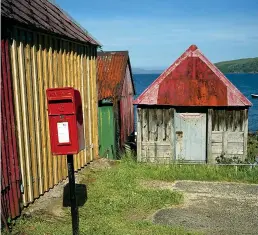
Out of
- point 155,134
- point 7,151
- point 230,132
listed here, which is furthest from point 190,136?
point 7,151

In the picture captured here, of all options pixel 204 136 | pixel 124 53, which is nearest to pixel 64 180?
pixel 204 136

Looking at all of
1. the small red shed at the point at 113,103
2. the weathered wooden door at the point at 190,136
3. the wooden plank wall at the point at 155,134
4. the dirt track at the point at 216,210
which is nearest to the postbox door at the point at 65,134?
the dirt track at the point at 216,210

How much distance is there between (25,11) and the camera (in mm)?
7777

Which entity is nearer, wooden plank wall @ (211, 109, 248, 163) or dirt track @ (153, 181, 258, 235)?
dirt track @ (153, 181, 258, 235)

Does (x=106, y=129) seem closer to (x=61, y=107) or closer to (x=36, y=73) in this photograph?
(x=36, y=73)

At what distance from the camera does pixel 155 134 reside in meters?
12.8

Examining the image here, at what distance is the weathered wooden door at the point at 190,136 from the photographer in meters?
12.7

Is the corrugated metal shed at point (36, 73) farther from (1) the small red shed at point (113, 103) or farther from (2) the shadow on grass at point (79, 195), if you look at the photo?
(1) the small red shed at point (113, 103)

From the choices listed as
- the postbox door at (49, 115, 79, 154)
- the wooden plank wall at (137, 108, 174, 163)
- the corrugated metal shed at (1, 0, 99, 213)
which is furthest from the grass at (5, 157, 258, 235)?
the postbox door at (49, 115, 79, 154)

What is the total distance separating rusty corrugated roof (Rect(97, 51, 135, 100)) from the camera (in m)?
16.6

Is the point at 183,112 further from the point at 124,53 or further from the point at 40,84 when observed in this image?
the point at 124,53

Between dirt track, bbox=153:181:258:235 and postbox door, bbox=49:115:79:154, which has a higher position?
postbox door, bbox=49:115:79:154

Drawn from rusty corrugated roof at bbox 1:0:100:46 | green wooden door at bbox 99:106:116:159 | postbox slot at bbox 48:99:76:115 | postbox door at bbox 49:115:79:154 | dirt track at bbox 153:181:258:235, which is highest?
rusty corrugated roof at bbox 1:0:100:46

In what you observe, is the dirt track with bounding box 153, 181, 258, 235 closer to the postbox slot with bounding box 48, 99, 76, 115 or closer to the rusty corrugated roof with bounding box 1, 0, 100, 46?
the postbox slot with bounding box 48, 99, 76, 115
